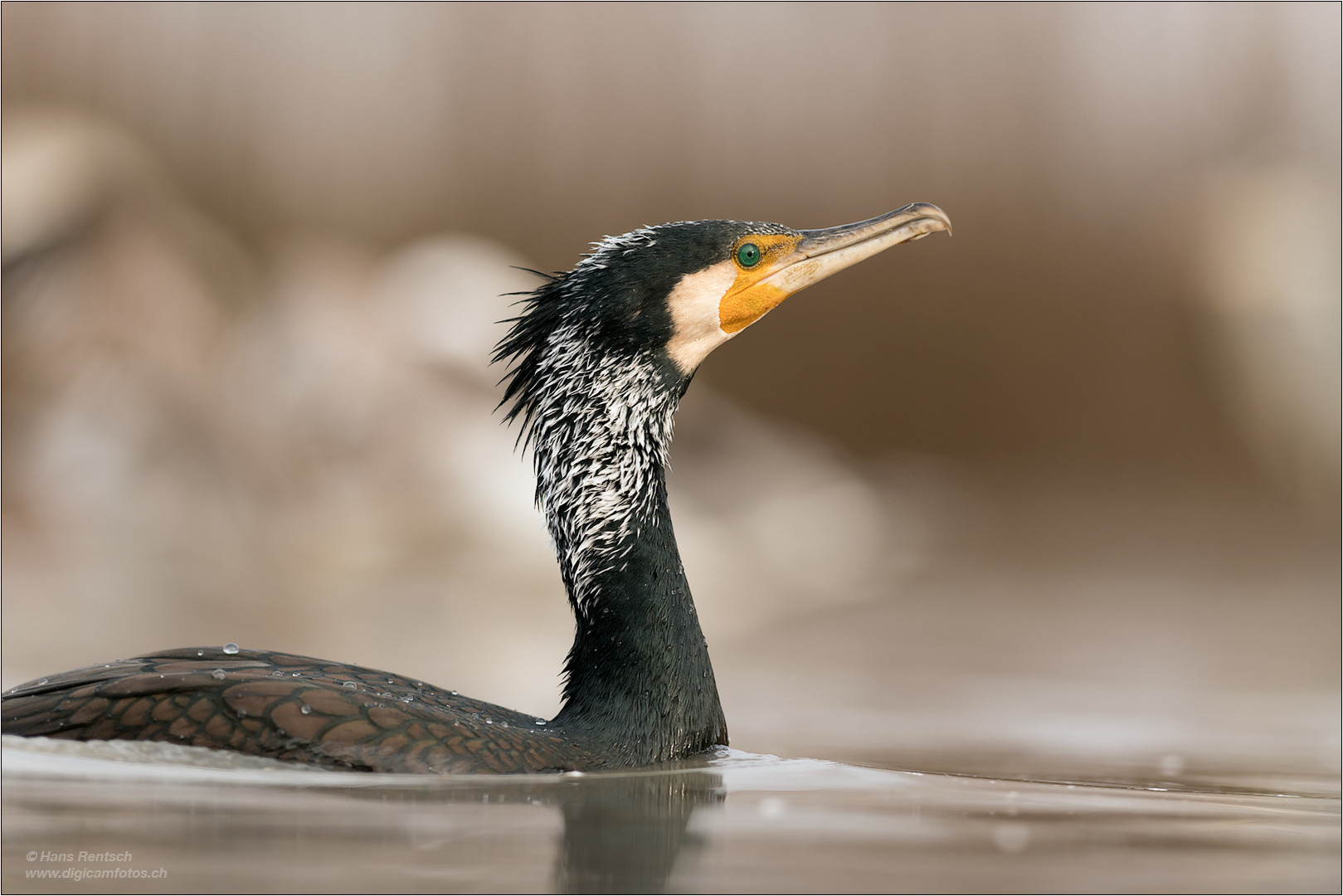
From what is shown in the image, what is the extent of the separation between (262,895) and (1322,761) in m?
4.50

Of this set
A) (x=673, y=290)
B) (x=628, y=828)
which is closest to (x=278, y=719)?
(x=628, y=828)

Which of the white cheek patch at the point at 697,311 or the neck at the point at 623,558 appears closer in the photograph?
the neck at the point at 623,558

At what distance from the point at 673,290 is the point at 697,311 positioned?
0.12m

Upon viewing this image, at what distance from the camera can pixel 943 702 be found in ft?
23.7

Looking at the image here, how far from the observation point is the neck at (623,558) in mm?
4895

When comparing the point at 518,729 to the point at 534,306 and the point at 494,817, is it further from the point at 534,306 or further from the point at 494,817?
the point at 534,306

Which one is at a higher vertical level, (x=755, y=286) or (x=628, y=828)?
(x=755, y=286)

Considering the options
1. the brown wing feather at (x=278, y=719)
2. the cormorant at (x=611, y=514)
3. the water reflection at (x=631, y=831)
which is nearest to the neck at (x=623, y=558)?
the cormorant at (x=611, y=514)

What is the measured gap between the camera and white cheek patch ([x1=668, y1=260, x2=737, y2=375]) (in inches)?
202

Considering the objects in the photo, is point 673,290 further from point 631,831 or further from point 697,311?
point 631,831

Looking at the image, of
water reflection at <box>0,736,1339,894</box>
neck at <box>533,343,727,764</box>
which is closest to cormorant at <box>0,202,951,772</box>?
neck at <box>533,343,727,764</box>

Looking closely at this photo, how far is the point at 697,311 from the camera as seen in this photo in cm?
517

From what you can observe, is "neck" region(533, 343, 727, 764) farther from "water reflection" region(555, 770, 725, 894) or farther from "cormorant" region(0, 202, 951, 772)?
"water reflection" region(555, 770, 725, 894)

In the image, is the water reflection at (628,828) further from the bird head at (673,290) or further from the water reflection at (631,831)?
the bird head at (673,290)
